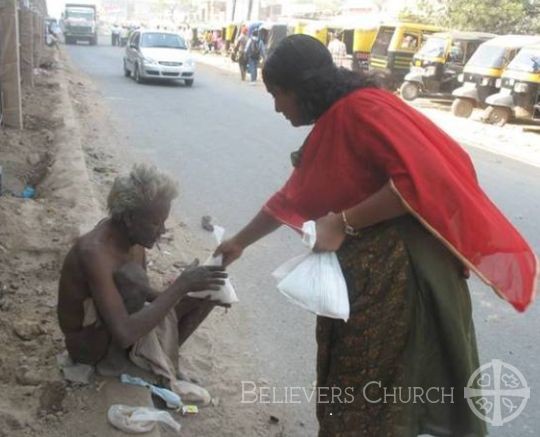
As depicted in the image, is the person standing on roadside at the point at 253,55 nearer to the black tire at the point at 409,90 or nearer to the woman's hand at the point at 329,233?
the black tire at the point at 409,90

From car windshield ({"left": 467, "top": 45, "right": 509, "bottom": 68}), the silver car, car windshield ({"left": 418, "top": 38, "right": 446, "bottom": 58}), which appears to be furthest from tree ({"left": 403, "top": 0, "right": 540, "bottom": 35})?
the silver car

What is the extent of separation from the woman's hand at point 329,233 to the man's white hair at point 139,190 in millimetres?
798

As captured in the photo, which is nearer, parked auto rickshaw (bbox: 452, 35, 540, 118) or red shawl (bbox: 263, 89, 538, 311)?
red shawl (bbox: 263, 89, 538, 311)

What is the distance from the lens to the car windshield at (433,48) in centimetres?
1822

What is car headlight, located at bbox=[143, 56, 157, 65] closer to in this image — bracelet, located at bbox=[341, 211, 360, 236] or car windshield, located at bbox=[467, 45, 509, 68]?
car windshield, located at bbox=[467, 45, 509, 68]

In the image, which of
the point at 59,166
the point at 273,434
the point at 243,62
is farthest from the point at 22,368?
the point at 243,62

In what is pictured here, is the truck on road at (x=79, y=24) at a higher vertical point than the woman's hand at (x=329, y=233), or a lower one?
lower

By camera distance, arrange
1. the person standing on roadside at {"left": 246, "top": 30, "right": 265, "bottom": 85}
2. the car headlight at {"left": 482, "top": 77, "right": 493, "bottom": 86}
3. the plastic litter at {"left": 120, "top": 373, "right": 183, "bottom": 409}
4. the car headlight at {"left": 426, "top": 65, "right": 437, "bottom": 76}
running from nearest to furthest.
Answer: the plastic litter at {"left": 120, "top": 373, "right": 183, "bottom": 409}
the car headlight at {"left": 482, "top": 77, "right": 493, "bottom": 86}
the car headlight at {"left": 426, "top": 65, "right": 437, "bottom": 76}
the person standing on roadside at {"left": 246, "top": 30, "right": 265, "bottom": 85}

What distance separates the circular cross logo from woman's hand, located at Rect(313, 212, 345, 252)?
3.81ft

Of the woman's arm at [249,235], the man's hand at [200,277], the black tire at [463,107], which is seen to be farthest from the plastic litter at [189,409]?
the black tire at [463,107]

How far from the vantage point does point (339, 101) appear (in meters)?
1.97

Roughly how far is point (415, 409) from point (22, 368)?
75.5 inches

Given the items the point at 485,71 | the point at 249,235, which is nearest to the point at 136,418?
the point at 249,235

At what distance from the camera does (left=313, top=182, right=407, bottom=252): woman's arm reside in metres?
1.89
